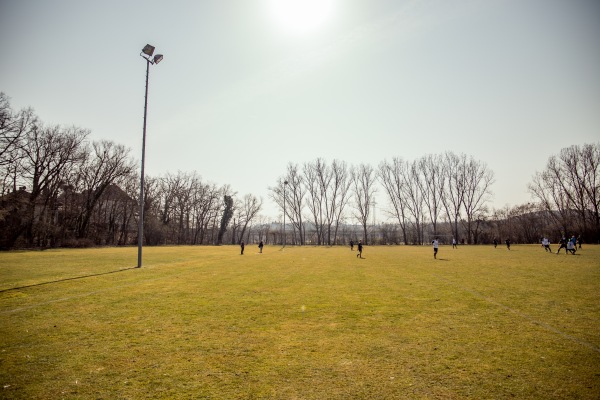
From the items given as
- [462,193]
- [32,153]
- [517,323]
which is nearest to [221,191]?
[32,153]

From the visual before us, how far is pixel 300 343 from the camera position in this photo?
629 centimetres

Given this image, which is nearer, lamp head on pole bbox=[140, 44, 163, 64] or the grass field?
the grass field

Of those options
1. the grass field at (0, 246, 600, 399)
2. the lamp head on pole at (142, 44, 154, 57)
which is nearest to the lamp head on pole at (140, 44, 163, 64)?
the lamp head on pole at (142, 44, 154, 57)

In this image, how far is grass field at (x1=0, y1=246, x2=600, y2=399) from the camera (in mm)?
4383

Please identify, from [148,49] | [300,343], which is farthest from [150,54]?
[300,343]

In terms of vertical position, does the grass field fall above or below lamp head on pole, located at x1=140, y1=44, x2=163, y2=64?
below

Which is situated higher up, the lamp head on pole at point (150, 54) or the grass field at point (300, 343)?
the lamp head on pole at point (150, 54)

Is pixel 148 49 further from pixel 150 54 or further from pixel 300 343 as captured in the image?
pixel 300 343

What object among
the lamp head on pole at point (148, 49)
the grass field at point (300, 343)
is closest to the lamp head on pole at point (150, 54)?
the lamp head on pole at point (148, 49)

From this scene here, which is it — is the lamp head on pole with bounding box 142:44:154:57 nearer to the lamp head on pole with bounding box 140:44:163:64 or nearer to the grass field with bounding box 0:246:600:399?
the lamp head on pole with bounding box 140:44:163:64

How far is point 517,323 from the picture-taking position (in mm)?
7547

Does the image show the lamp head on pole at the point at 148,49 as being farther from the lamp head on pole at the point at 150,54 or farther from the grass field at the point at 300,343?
the grass field at the point at 300,343

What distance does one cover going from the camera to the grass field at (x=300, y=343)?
4383mm

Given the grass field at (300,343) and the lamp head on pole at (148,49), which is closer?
the grass field at (300,343)
